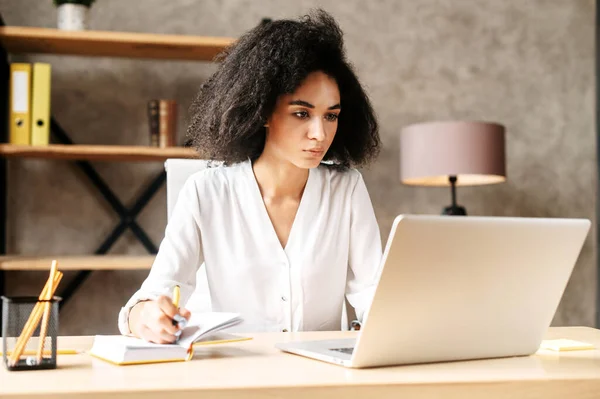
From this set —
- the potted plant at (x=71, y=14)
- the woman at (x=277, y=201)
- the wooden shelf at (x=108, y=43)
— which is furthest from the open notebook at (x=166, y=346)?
the potted plant at (x=71, y=14)

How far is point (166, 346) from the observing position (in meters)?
0.93

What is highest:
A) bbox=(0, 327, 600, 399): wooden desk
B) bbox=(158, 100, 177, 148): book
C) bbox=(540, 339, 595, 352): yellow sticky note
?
bbox=(158, 100, 177, 148): book

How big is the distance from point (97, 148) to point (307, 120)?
122 cm

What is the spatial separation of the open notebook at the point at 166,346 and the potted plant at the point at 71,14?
6.03ft

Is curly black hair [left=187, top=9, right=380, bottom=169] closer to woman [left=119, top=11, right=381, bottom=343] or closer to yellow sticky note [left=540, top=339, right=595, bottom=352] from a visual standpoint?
woman [left=119, top=11, right=381, bottom=343]

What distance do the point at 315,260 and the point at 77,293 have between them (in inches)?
62.5

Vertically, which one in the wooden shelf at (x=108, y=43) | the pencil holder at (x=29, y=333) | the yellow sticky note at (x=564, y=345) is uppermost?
the wooden shelf at (x=108, y=43)

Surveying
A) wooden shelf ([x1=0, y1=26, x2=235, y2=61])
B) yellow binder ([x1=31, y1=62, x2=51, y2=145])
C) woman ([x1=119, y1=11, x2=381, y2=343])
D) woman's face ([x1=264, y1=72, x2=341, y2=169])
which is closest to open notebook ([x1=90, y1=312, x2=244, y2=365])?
woman ([x1=119, y1=11, x2=381, y2=343])

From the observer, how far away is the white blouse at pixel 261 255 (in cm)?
155

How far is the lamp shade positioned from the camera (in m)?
2.62

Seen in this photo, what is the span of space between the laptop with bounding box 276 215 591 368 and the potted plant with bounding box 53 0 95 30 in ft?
6.44

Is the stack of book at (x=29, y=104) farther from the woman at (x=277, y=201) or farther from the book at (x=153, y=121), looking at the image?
the woman at (x=277, y=201)

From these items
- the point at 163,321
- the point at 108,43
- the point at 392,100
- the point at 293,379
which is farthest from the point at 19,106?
the point at 293,379

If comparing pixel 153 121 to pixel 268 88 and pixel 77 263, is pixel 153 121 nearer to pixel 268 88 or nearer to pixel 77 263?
pixel 77 263
